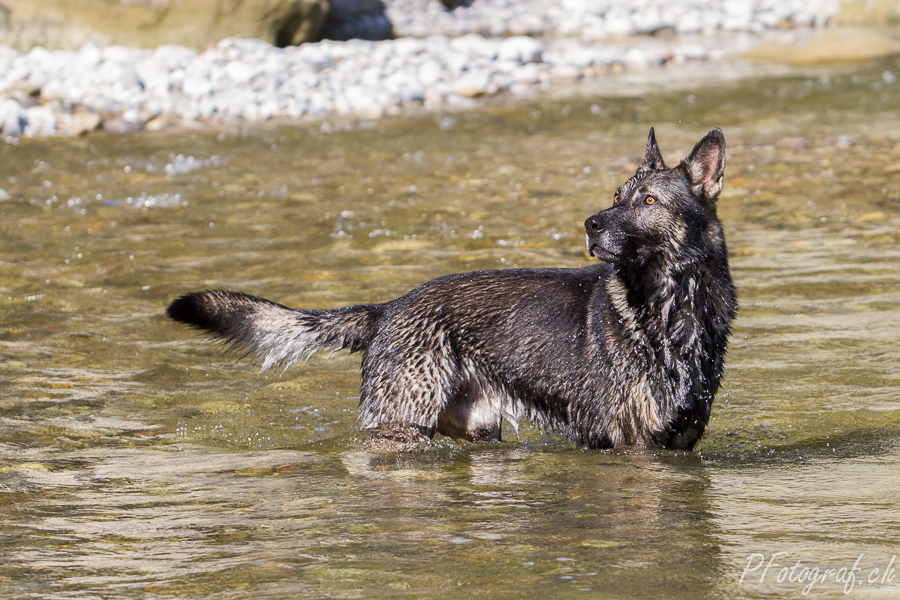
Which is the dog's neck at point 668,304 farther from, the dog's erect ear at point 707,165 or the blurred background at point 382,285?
the blurred background at point 382,285

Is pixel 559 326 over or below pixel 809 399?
over

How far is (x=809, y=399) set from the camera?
6.01 metres

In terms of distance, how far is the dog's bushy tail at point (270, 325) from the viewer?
551 centimetres

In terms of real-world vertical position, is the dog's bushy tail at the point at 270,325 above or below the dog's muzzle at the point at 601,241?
below

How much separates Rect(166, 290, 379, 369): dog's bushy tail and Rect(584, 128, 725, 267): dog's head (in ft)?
4.77

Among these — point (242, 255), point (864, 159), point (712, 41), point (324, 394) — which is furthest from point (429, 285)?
point (712, 41)

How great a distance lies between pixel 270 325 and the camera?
5641 mm

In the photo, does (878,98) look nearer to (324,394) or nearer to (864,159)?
(864,159)

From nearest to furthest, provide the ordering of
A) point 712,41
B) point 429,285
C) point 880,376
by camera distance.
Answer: point 429,285 → point 880,376 → point 712,41

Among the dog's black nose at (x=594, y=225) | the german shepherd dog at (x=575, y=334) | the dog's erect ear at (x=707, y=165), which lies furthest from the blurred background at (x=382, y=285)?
the dog's erect ear at (x=707, y=165)

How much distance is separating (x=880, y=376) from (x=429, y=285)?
292cm

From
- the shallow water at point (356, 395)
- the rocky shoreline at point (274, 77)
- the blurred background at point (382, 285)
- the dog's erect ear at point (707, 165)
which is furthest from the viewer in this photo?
the rocky shoreline at point (274, 77)

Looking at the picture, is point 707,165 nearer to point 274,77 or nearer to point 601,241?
point 601,241

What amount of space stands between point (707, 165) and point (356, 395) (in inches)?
105
